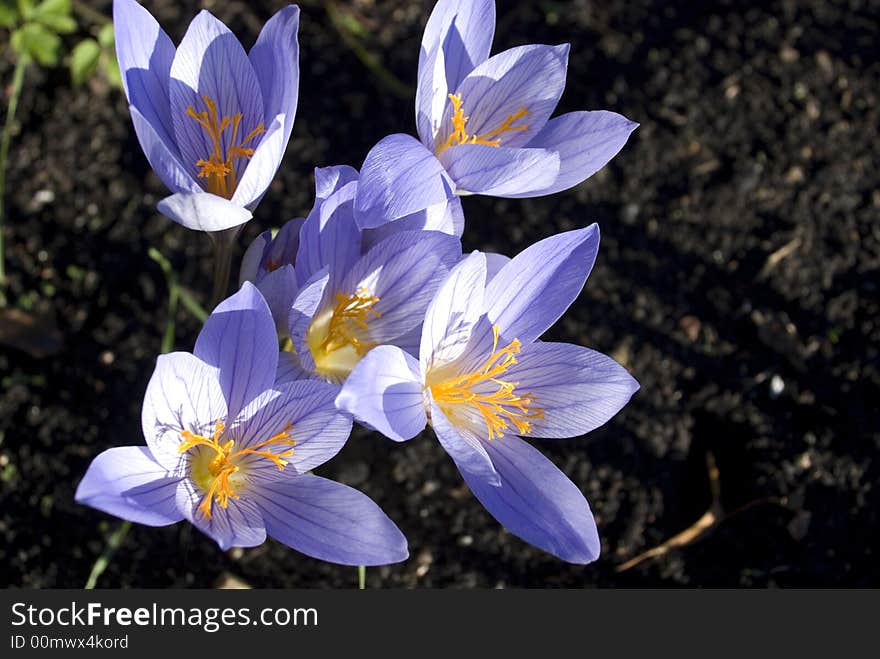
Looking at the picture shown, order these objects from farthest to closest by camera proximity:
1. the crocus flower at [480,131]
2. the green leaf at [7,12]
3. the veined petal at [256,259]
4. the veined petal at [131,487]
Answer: the green leaf at [7,12]
the veined petal at [256,259]
the crocus flower at [480,131]
the veined petal at [131,487]

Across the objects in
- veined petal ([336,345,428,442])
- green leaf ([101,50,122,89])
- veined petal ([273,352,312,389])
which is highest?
green leaf ([101,50,122,89])

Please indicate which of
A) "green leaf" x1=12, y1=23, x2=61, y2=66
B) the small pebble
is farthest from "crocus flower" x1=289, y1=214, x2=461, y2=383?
the small pebble

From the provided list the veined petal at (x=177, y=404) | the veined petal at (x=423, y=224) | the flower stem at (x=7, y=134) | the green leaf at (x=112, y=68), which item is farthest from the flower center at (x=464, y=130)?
the flower stem at (x=7, y=134)

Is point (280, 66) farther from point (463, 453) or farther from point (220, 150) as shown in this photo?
point (463, 453)

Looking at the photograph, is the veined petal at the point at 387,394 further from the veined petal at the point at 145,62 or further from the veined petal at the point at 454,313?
the veined petal at the point at 145,62

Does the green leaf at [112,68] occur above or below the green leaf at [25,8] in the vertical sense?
below

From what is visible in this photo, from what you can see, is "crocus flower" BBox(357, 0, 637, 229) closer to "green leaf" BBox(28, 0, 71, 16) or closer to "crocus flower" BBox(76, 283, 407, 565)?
"crocus flower" BBox(76, 283, 407, 565)
